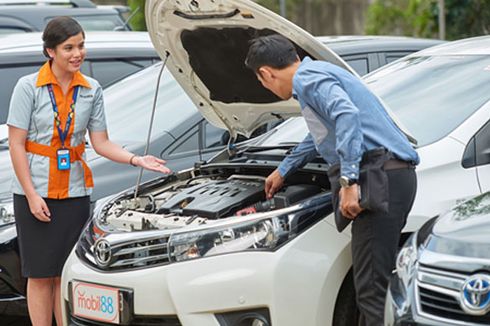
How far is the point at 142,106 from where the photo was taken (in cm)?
675

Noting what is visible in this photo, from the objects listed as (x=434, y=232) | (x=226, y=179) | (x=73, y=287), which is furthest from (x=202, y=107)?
(x=434, y=232)

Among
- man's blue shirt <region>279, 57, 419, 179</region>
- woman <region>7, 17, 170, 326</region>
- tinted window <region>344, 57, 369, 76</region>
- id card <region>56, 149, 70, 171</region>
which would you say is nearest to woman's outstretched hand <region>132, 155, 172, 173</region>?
woman <region>7, 17, 170, 326</region>

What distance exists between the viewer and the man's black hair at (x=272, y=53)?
438 cm

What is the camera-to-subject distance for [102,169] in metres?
Result: 5.91

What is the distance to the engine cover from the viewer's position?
185 inches

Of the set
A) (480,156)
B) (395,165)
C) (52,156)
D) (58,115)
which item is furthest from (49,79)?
(480,156)

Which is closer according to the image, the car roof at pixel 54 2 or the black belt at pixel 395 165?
the black belt at pixel 395 165

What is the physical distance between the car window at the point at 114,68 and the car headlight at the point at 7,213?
7.18 ft

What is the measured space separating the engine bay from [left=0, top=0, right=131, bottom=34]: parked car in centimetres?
469

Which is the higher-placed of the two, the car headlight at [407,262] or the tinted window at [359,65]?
the tinted window at [359,65]

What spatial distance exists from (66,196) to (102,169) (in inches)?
24.3

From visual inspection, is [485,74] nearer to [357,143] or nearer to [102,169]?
[357,143]

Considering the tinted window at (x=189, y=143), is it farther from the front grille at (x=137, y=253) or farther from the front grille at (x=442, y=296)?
the front grille at (x=442, y=296)

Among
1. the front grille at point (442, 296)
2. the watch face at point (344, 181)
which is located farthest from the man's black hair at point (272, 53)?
the front grille at point (442, 296)
